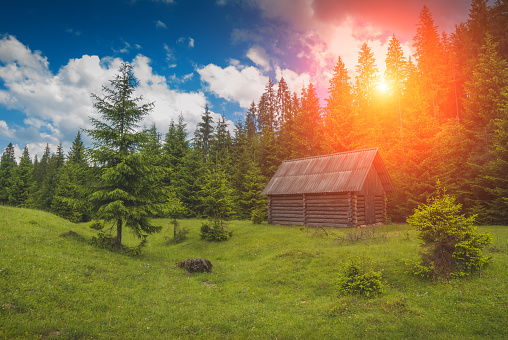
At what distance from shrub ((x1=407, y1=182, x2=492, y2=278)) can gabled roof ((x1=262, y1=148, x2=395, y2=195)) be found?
12992 mm

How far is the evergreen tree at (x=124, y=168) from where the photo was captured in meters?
16.3

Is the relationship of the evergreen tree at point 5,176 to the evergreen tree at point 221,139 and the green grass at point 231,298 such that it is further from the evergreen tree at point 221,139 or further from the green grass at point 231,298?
the green grass at point 231,298

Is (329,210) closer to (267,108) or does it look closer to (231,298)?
(231,298)

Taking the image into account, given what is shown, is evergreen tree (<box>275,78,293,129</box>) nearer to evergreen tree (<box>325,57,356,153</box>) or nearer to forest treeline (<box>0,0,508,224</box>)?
forest treeline (<box>0,0,508,224</box>)

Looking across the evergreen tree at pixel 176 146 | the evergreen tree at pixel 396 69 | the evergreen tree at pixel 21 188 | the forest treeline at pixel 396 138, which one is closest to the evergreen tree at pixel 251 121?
the forest treeline at pixel 396 138

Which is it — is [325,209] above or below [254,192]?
below

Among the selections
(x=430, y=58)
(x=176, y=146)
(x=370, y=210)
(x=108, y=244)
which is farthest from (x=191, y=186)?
(x=430, y=58)

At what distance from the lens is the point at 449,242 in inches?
389

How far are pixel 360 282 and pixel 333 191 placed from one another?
15380mm

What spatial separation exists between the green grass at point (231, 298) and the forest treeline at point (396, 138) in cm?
603

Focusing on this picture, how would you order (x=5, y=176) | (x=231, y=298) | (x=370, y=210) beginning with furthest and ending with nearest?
(x=5, y=176)
(x=370, y=210)
(x=231, y=298)

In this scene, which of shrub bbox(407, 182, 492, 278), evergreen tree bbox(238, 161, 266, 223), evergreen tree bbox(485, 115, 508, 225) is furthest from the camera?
evergreen tree bbox(238, 161, 266, 223)

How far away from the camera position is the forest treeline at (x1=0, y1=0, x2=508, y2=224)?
→ 77.0 ft

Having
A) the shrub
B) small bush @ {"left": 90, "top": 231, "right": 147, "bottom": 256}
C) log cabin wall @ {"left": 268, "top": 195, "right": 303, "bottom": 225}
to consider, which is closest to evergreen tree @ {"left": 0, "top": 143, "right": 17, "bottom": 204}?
small bush @ {"left": 90, "top": 231, "right": 147, "bottom": 256}
